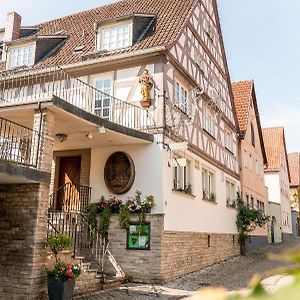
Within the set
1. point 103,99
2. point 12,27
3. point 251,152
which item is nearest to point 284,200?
point 251,152

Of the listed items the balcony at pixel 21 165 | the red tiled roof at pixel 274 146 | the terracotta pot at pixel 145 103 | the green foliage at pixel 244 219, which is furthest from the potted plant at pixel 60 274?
the red tiled roof at pixel 274 146

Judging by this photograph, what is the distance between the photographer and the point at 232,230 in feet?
65.3

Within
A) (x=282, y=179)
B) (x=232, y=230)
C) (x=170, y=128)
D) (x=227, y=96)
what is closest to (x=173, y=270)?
(x=170, y=128)

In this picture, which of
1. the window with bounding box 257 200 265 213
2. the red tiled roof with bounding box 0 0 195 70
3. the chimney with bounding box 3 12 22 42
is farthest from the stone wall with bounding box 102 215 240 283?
the window with bounding box 257 200 265 213

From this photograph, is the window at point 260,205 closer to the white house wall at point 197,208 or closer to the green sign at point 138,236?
the white house wall at point 197,208

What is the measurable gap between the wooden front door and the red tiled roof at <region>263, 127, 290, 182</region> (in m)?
24.7

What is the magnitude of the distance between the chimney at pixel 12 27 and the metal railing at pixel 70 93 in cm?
325

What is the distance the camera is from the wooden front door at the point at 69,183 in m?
13.1

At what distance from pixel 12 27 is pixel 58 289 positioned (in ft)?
48.1

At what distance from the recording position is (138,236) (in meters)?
11.8

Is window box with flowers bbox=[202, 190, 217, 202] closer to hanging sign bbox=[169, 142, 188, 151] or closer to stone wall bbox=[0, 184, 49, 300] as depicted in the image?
hanging sign bbox=[169, 142, 188, 151]

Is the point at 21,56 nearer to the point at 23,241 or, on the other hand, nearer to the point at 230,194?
the point at 23,241

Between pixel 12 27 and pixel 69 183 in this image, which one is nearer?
pixel 69 183

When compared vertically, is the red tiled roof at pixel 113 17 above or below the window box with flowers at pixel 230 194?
above
